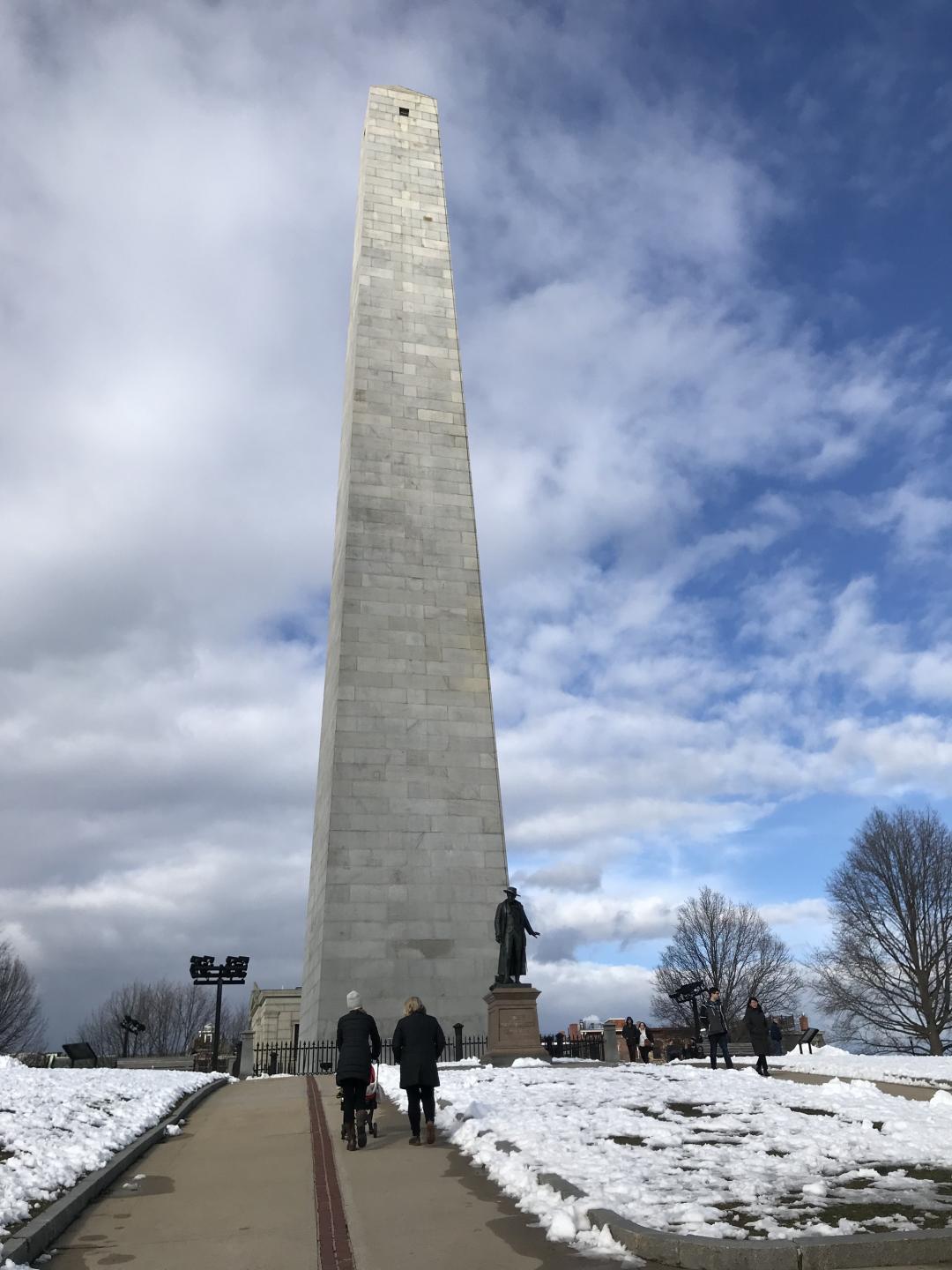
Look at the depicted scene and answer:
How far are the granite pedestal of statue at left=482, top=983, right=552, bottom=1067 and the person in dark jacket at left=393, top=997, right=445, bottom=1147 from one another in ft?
26.5

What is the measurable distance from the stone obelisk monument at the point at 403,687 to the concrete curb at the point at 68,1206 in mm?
12147

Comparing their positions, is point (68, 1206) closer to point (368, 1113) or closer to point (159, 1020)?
point (368, 1113)

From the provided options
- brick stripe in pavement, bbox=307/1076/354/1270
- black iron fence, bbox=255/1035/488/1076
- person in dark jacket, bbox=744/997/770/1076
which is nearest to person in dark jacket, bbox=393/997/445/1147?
brick stripe in pavement, bbox=307/1076/354/1270

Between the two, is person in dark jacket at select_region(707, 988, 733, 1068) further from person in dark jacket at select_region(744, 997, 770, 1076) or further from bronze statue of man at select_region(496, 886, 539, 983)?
bronze statue of man at select_region(496, 886, 539, 983)

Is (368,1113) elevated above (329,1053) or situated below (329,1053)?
below

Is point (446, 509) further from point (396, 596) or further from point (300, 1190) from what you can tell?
point (300, 1190)

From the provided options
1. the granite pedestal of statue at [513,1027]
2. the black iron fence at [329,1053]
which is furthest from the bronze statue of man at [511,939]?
the black iron fence at [329,1053]

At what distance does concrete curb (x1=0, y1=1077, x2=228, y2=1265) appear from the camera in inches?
252

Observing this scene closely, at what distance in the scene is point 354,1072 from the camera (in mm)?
10312

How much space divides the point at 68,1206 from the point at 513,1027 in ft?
39.5

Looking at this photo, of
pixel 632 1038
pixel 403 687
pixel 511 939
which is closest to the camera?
pixel 511 939

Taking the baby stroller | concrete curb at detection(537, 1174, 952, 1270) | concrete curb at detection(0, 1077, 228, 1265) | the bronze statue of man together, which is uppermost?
the bronze statue of man

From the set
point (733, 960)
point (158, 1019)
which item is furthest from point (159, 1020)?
point (733, 960)

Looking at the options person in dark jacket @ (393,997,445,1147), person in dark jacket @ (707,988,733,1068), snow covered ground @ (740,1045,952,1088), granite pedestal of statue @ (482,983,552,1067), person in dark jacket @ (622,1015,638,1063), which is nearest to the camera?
person in dark jacket @ (393,997,445,1147)
